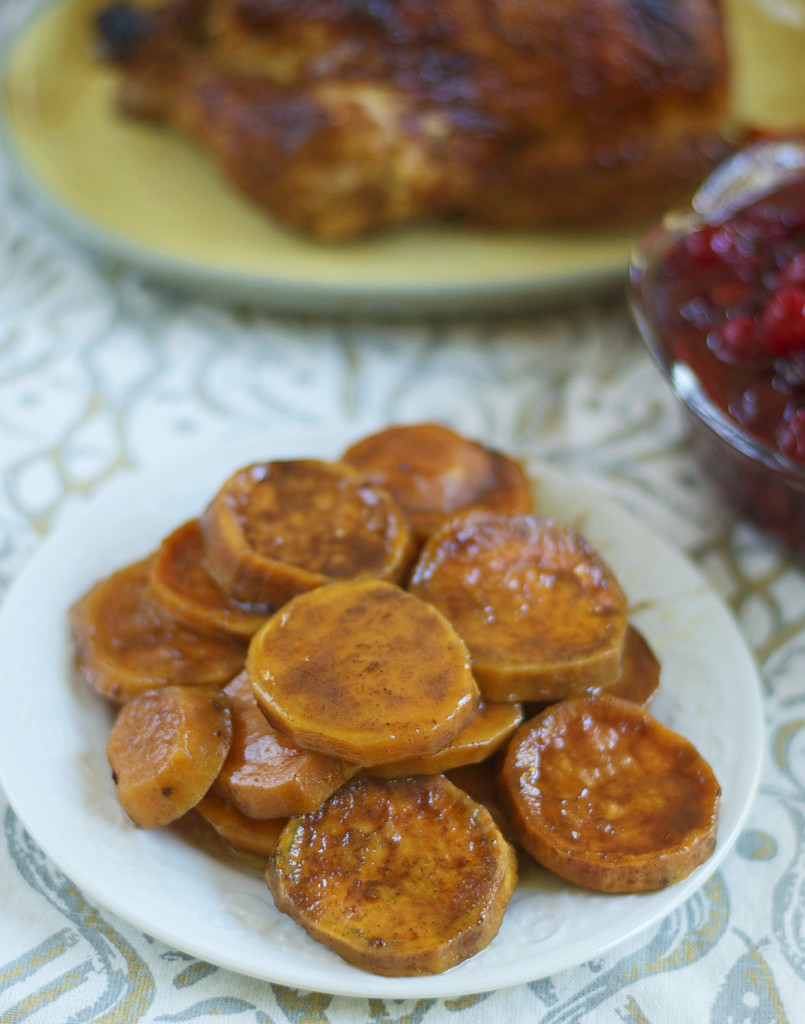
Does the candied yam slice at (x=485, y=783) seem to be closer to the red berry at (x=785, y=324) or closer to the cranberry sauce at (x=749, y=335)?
the cranberry sauce at (x=749, y=335)

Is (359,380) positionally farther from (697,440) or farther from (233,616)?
(233,616)

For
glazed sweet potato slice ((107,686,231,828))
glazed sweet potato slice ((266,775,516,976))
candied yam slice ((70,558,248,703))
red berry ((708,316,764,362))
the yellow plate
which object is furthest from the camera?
the yellow plate

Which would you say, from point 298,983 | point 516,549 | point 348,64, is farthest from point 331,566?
point 348,64

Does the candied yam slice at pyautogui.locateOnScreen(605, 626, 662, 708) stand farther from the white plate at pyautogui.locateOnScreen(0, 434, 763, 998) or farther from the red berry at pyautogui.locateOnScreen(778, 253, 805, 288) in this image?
the red berry at pyautogui.locateOnScreen(778, 253, 805, 288)

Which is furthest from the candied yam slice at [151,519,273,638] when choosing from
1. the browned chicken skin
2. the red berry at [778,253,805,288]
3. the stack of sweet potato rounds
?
the browned chicken skin

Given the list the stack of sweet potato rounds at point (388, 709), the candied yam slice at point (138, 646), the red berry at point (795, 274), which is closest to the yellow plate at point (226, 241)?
the red berry at point (795, 274)
